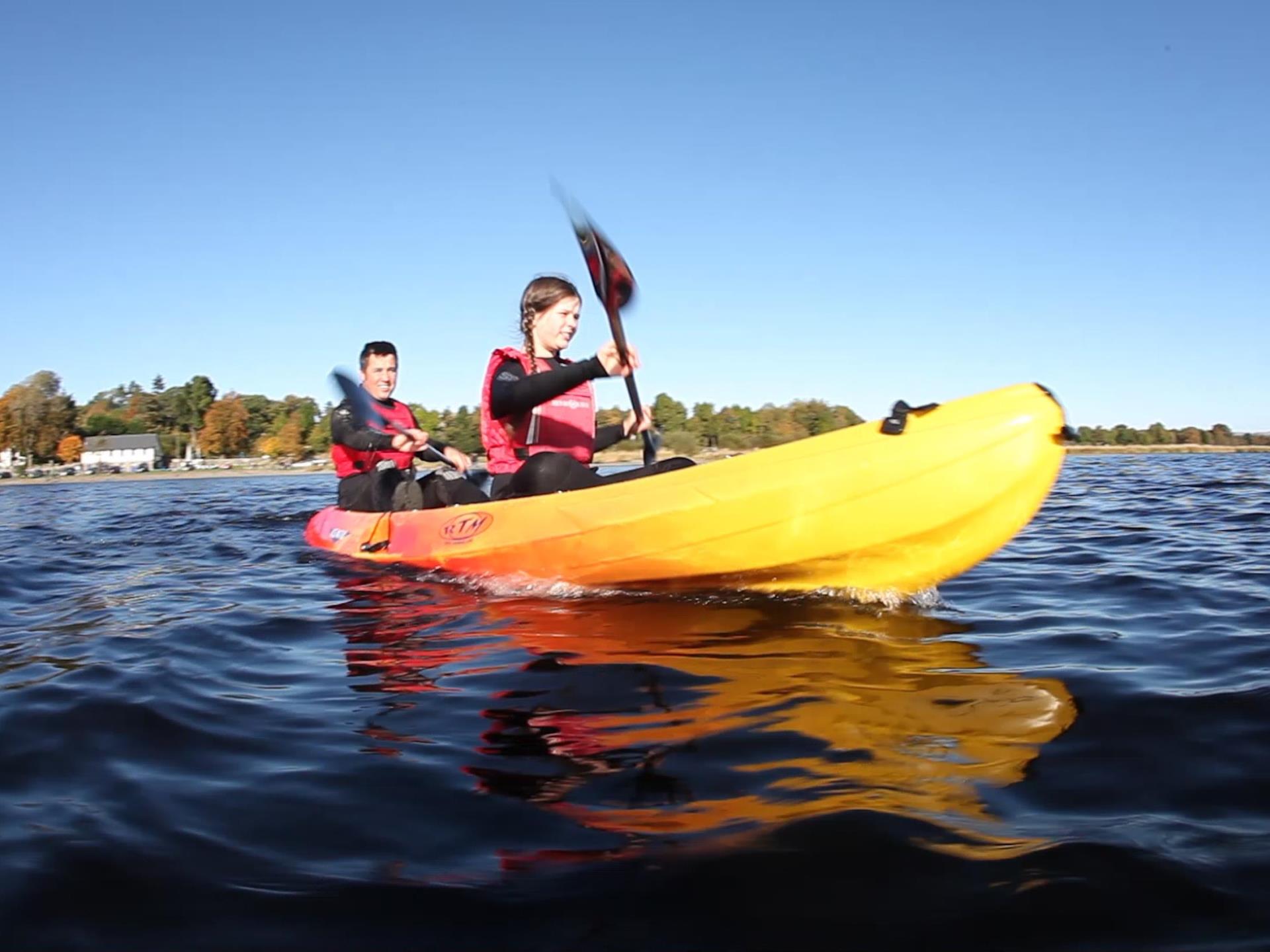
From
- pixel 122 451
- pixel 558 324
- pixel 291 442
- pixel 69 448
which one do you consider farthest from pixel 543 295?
pixel 122 451

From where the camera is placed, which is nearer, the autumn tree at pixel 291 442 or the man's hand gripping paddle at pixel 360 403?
the man's hand gripping paddle at pixel 360 403

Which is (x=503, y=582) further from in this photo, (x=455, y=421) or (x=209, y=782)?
(x=455, y=421)

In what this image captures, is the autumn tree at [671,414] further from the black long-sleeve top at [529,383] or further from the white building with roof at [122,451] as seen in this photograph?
the black long-sleeve top at [529,383]

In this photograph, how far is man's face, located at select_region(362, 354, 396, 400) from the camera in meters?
7.96

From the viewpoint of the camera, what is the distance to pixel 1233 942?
1.51 m

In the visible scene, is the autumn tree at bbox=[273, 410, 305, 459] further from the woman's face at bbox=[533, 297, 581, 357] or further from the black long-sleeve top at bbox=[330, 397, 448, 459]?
the woman's face at bbox=[533, 297, 581, 357]

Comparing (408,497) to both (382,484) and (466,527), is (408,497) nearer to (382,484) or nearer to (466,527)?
(382,484)

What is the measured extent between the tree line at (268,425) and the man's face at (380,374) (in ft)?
153

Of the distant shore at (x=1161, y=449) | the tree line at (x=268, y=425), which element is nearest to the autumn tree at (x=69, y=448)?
the tree line at (x=268, y=425)

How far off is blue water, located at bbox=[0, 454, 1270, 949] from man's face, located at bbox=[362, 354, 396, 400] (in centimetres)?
360

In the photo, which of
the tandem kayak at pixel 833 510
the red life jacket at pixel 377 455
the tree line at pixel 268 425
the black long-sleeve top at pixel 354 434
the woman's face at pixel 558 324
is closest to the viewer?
the tandem kayak at pixel 833 510

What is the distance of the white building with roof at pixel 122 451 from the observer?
3078 inches

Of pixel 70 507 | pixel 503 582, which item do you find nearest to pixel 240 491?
pixel 70 507

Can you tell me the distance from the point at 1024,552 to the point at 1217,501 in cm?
481
